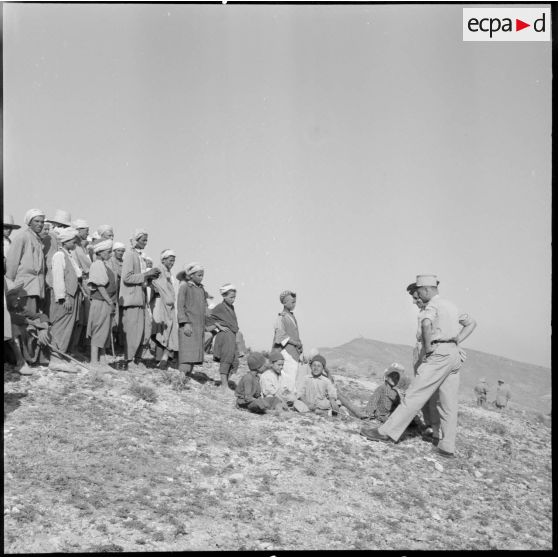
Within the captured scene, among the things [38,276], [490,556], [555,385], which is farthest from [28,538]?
[555,385]

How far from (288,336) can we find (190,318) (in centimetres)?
136

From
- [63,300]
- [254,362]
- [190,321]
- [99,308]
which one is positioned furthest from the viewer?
[190,321]

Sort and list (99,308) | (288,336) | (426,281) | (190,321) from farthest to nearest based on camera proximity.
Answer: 1. (288,336)
2. (190,321)
3. (99,308)
4. (426,281)

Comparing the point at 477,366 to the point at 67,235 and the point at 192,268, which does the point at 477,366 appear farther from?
the point at 67,235

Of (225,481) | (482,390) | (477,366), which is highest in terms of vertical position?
(225,481)

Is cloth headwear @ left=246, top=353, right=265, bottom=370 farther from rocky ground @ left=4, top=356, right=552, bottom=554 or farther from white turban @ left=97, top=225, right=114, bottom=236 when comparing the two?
white turban @ left=97, top=225, right=114, bottom=236

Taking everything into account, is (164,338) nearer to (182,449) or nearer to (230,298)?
(230,298)

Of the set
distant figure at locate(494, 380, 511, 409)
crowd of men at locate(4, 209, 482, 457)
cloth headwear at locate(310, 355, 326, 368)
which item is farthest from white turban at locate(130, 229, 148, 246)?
distant figure at locate(494, 380, 511, 409)

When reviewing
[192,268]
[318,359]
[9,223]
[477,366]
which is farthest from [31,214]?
[477,366]

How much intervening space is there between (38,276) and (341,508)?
450 cm

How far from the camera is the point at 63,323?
8.20 meters

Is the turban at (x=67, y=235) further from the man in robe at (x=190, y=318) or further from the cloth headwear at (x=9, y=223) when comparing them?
the man in robe at (x=190, y=318)

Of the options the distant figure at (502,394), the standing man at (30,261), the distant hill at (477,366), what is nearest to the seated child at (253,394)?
the standing man at (30,261)

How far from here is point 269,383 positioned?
26.8 ft
